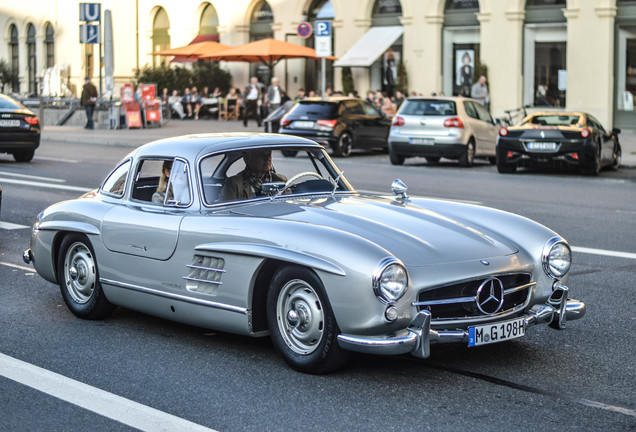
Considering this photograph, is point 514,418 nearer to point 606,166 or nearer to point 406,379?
point 406,379

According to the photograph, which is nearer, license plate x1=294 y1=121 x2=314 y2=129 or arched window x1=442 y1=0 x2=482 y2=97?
license plate x1=294 y1=121 x2=314 y2=129

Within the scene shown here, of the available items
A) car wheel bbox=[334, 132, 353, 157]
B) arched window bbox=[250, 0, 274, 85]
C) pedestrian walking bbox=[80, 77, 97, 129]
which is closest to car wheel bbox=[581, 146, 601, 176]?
car wheel bbox=[334, 132, 353, 157]

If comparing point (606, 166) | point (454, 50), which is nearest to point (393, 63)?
point (454, 50)

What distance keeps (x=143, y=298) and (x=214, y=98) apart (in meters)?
35.5

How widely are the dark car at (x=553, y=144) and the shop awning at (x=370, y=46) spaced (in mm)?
15699

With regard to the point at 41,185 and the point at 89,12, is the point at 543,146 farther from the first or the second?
the point at 89,12

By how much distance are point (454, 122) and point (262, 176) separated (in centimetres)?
1595

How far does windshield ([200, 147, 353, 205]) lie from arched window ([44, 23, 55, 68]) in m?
50.0

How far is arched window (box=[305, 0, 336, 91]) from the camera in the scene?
39.1 metres

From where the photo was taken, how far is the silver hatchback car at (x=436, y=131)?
22.5m

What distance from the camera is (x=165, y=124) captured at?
37625 mm

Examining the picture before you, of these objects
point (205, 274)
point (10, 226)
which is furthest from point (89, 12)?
point (205, 274)

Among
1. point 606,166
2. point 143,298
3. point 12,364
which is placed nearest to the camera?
point 12,364

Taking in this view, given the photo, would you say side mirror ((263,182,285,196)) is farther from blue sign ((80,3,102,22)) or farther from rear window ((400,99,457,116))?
blue sign ((80,3,102,22))
